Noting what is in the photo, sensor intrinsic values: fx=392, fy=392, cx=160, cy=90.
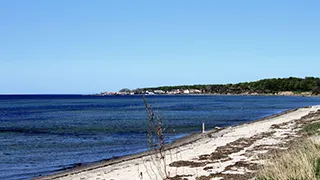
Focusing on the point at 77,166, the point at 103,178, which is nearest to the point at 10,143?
the point at 77,166

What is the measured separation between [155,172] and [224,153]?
4.52 meters

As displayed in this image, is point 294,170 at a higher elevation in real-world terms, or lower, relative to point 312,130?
higher

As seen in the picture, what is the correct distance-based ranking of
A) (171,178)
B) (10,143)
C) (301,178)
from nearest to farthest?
(301,178)
(171,178)
(10,143)

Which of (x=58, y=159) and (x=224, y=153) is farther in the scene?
(x=58, y=159)

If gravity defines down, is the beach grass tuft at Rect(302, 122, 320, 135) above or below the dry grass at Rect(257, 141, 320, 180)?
below

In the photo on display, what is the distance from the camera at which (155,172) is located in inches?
577

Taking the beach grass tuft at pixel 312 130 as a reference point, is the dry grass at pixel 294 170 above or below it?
above

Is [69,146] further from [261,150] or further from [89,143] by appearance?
[261,150]

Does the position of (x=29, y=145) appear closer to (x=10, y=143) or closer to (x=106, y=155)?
(x=10, y=143)

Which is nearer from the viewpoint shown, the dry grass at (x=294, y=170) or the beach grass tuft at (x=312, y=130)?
the dry grass at (x=294, y=170)

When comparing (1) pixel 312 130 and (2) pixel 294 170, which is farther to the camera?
(1) pixel 312 130

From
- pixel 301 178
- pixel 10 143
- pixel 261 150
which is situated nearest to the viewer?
pixel 301 178

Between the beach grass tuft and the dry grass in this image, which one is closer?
the dry grass

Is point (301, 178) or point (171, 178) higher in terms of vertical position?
point (301, 178)
